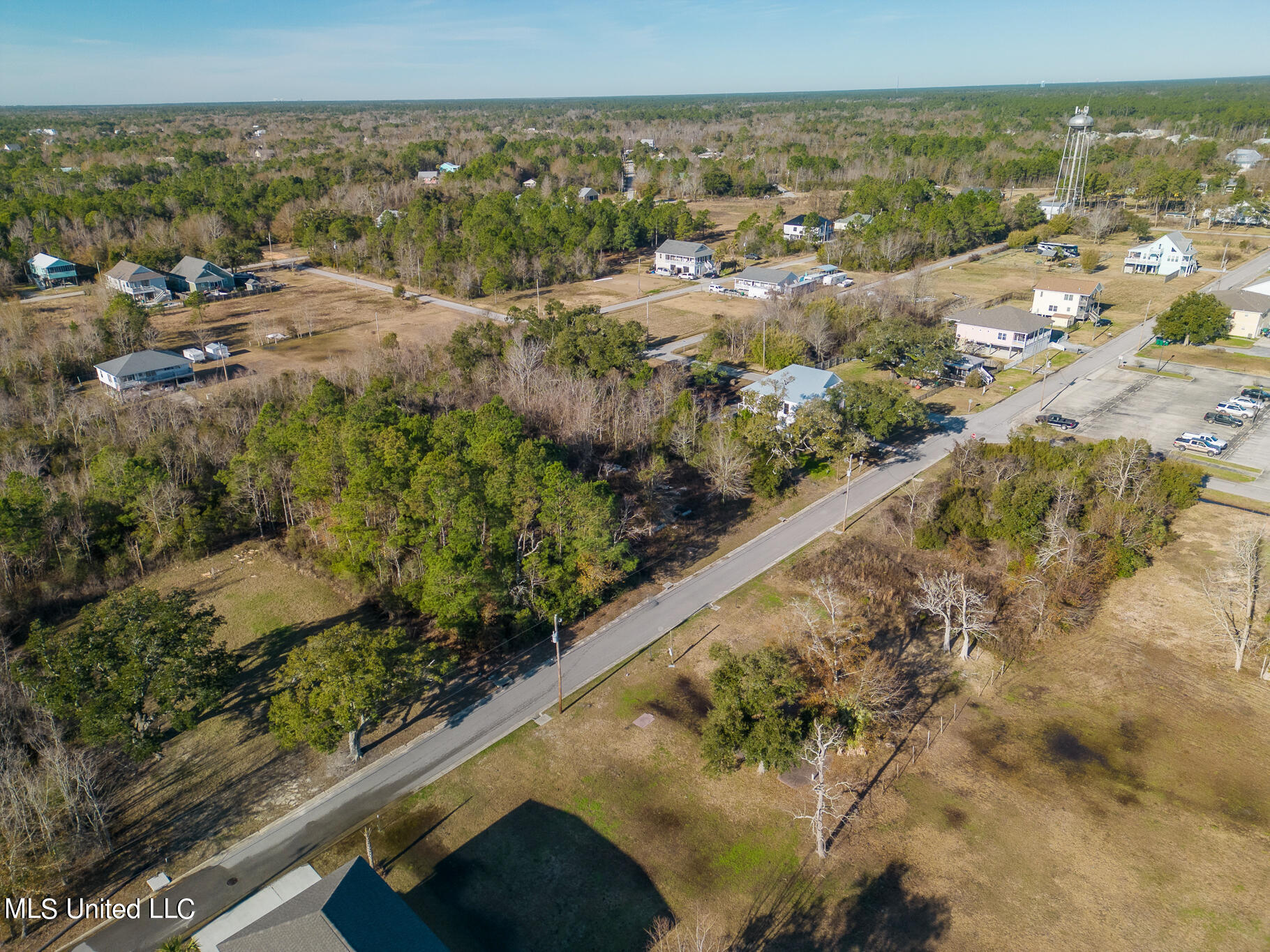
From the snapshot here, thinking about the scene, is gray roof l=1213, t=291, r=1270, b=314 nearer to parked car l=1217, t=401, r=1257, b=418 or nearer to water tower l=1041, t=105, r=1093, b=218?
parked car l=1217, t=401, r=1257, b=418

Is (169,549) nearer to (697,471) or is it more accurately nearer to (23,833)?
(23,833)

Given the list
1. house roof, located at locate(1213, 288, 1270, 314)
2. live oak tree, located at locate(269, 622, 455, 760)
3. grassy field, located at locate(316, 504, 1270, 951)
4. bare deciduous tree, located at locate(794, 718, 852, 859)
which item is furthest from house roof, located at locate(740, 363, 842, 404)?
house roof, located at locate(1213, 288, 1270, 314)

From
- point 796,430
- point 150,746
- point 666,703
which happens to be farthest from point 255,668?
point 796,430

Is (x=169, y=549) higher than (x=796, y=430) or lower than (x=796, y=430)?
lower

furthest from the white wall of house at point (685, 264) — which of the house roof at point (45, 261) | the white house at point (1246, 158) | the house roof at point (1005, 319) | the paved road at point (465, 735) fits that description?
the white house at point (1246, 158)

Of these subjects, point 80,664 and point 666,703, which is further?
point 666,703

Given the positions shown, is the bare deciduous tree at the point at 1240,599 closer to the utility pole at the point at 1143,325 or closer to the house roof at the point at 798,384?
the house roof at the point at 798,384

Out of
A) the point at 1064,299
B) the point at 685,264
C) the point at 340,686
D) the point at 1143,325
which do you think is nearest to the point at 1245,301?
the point at 1143,325
